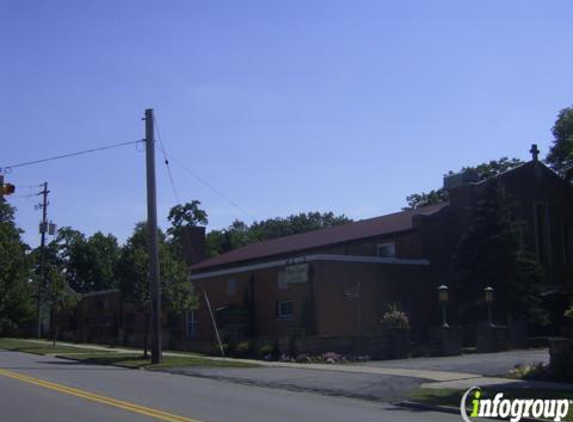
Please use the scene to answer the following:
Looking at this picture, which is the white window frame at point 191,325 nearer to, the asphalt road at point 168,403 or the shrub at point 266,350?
the shrub at point 266,350

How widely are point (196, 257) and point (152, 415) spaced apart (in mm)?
46562

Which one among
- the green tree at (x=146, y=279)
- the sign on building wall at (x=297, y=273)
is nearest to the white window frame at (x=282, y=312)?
the sign on building wall at (x=297, y=273)

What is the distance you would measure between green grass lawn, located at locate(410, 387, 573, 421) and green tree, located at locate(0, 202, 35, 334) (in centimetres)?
4565

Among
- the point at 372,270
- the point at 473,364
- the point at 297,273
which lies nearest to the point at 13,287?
the point at 297,273

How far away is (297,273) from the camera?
35.7 metres

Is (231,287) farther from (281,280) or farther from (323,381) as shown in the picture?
(323,381)

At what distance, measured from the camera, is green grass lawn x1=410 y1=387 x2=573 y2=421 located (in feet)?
50.2

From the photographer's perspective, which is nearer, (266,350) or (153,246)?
(153,246)

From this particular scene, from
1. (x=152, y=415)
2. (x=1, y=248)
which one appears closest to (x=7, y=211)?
(x=1, y=248)

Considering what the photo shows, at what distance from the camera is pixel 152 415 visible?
12.9m

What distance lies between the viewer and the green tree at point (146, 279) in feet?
105

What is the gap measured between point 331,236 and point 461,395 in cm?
3012

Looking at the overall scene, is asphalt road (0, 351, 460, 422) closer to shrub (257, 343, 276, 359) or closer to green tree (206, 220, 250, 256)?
shrub (257, 343, 276, 359)

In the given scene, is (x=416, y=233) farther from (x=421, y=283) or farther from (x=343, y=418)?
(x=343, y=418)
